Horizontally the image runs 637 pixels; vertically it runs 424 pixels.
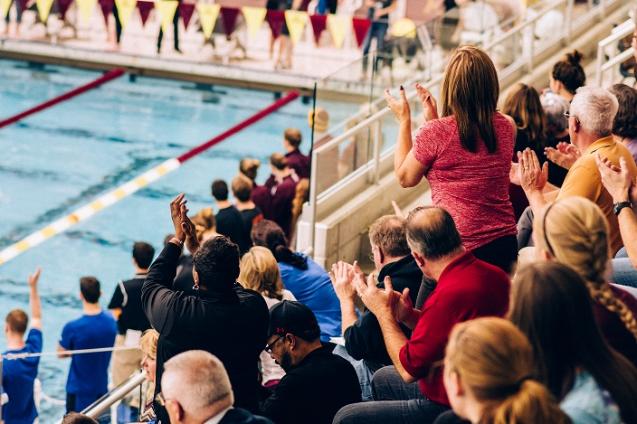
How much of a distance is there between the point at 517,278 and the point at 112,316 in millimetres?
4960

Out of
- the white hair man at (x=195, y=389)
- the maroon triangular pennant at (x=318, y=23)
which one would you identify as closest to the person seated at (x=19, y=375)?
the white hair man at (x=195, y=389)

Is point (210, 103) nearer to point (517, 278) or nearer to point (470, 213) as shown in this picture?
point (470, 213)

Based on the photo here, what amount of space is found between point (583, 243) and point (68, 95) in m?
16.6

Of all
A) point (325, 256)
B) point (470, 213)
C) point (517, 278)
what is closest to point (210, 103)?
point (325, 256)

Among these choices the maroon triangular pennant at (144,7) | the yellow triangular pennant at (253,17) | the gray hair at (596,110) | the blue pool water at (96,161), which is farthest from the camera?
the maroon triangular pennant at (144,7)

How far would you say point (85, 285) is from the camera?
7281mm

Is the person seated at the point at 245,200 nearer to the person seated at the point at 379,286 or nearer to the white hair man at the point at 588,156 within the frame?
the person seated at the point at 379,286

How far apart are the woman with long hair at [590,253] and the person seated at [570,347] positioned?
10.0 inches

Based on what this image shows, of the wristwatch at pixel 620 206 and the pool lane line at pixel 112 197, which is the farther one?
the pool lane line at pixel 112 197

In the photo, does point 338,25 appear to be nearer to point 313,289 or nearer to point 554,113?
point 554,113

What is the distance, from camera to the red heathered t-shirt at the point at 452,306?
142 inches

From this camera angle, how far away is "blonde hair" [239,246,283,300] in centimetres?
536

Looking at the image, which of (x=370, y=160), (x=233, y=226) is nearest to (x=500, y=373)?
(x=233, y=226)

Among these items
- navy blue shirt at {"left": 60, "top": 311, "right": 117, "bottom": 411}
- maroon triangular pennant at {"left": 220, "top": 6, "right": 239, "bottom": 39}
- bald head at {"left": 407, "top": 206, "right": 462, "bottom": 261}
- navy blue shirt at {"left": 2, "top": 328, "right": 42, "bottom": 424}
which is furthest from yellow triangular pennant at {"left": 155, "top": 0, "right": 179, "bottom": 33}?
bald head at {"left": 407, "top": 206, "right": 462, "bottom": 261}
